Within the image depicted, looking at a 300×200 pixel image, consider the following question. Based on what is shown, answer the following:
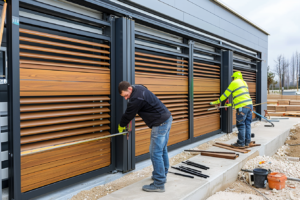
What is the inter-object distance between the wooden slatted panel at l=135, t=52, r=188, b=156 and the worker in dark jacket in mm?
1343

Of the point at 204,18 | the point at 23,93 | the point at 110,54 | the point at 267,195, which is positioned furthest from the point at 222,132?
the point at 23,93

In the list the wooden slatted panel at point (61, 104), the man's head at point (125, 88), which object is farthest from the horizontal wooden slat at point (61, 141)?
the man's head at point (125, 88)

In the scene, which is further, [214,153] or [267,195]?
[214,153]

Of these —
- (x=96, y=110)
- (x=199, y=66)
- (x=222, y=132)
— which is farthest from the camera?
(x=222, y=132)

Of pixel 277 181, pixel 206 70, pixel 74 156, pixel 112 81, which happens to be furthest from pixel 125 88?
pixel 206 70

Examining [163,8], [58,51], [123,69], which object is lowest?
[123,69]

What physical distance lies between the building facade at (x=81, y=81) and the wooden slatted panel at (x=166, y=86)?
24 millimetres

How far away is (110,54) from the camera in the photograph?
157 inches

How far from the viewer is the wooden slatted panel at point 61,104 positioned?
3.00 meters

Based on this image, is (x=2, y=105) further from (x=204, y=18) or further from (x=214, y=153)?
(x=204, y=18)

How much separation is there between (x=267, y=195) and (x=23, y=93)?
3806 millimetres

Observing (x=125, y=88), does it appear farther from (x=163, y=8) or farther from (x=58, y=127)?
(x=163, y=8)

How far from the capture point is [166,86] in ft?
17.3

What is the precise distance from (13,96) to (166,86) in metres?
3.20
